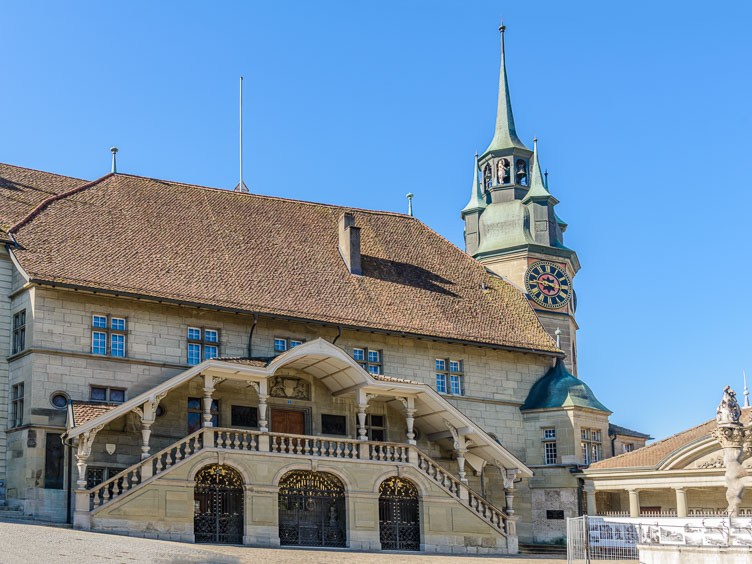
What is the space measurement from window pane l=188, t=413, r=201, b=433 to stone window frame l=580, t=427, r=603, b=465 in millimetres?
13793

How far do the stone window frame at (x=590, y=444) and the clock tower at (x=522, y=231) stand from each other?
6.27 metres

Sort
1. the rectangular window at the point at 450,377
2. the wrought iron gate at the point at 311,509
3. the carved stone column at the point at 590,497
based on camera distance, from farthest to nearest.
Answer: the rectangular window at the point at 450,377 → the carved stone column at the point at 590,497 → the wrought iron gate at the point at 311,509

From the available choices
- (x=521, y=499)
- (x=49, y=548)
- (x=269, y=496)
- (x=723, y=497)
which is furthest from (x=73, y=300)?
(x=723, y=497)

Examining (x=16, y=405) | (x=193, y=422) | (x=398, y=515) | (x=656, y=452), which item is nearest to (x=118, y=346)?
(x=193, y=422)

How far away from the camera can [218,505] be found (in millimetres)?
32406

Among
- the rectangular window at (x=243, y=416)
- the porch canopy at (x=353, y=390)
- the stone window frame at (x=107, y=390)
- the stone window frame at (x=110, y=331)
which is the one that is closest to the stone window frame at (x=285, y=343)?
the porch canopy at (x=353, y=390)

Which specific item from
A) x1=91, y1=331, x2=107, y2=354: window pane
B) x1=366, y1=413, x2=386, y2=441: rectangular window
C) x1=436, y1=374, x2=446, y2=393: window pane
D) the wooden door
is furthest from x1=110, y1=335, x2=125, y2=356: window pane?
x1=436, y1=374, x2=446, y2=393: window pane

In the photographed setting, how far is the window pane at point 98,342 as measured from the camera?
33.9 m

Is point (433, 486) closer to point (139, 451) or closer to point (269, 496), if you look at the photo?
point (269, 496)

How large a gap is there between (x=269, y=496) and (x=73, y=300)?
810 cm

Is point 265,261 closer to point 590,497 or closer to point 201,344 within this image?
point 201,344

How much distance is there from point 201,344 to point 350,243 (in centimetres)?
791

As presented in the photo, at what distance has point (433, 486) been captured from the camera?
35562 mm

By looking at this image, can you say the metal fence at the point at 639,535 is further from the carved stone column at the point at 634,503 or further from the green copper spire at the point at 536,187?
the green copper spire at the point at 536,187
